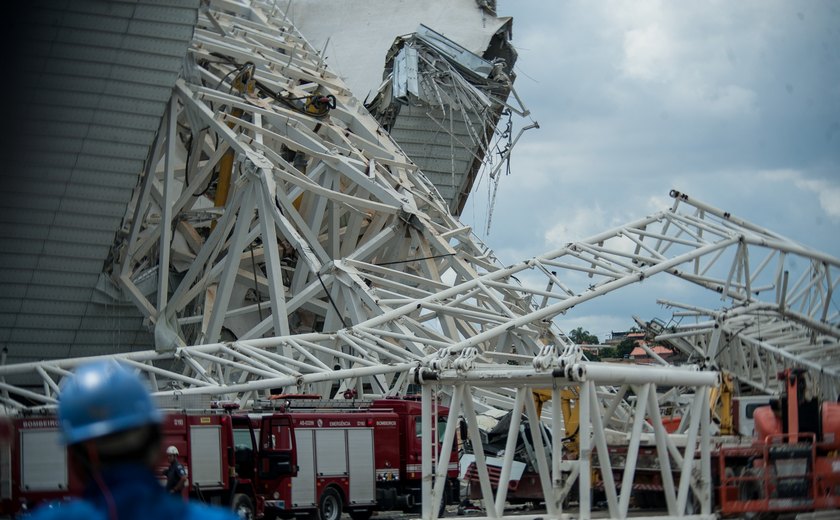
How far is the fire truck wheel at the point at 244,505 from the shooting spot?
75.1 ft

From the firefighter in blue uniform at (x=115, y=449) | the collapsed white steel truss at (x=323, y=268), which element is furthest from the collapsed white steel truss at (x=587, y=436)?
the firefighter in blue uniform at (x=115, y=449)

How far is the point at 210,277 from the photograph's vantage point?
38719mm

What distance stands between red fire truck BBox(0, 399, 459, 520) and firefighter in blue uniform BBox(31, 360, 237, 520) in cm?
1680

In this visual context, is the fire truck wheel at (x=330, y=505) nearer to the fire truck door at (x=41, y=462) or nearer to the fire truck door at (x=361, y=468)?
the fire truck door at (x=361, y=468)

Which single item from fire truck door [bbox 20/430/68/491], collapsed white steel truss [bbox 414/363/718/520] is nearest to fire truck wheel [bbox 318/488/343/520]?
fire truck door [bbox 20/430/68/491]

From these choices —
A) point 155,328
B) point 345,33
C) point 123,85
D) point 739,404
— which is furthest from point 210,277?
point 345,33

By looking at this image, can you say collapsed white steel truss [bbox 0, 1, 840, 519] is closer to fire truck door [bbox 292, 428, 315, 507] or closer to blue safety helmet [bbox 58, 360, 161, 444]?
fire truck door [bbox 292, 428, 315, 507]

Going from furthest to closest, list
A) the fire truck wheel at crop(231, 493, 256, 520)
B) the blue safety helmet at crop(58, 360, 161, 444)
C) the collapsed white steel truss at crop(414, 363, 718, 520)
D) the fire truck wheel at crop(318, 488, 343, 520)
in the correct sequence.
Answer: the fire truck wheel at crop(318, 488, 343, 520), the fire truck wheel at crop(231, 493, 256, 520), the collapsed white steel truss at crop(414, 363, 718, 520), the blue safety helmet at crop(58, 360, 161, 444)

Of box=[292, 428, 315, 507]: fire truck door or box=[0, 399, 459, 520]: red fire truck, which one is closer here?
box=[0, 399, 459, 520]: red fire truck

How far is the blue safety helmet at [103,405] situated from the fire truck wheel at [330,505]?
22.0 m

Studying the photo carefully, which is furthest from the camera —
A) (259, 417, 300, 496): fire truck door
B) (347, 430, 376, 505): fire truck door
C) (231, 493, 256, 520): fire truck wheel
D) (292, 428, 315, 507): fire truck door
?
(347, 430, 376, 505): fire truck door

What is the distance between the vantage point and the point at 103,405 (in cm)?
383

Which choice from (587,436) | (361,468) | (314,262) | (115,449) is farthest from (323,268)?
(115,449)

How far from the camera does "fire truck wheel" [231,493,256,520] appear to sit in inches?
901
